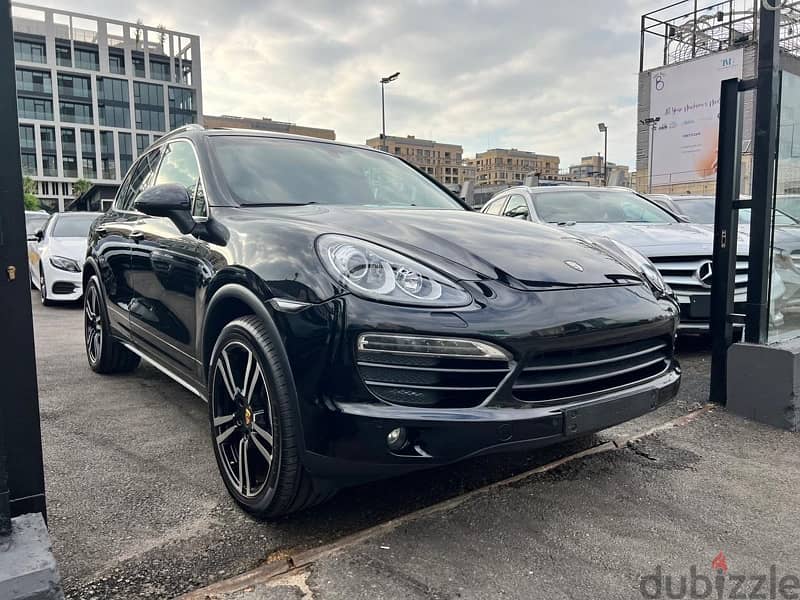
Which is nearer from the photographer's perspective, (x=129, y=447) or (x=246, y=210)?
(x=246, y=210)

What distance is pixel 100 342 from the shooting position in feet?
15.2

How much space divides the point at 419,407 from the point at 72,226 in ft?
30.8

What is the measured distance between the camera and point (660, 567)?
6.91ft

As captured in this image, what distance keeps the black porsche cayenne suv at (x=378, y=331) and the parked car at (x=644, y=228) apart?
4.31 feet

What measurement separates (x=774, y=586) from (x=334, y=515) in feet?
4.97

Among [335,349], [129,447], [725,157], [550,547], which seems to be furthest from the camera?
[725,157]

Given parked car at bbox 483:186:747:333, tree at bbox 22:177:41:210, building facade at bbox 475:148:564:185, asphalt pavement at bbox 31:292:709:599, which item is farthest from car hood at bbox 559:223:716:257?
building facade at bbox 475:148:564:185

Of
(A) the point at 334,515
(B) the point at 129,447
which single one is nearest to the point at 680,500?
(A) the point at 334,515

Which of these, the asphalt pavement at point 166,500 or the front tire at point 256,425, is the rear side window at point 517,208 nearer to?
the asphalt pavement at point 166,500

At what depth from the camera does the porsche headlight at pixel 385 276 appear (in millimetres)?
2086

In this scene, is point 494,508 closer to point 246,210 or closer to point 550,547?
point 550,547

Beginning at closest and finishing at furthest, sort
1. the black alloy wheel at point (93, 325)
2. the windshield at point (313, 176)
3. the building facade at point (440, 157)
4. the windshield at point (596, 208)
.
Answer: the windshield at point (313, 176)
the black alloy wheel at point (93, 325)
the windshield at point (596, 208)
the building facade at point (440, 157)

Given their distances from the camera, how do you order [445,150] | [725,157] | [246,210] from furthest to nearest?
1. [445,150]
2. [725,157]
3. [246,210]

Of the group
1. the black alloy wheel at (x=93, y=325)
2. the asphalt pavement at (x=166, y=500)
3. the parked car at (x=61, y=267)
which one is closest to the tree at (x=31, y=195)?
the parked car at (x=61, y=267)
